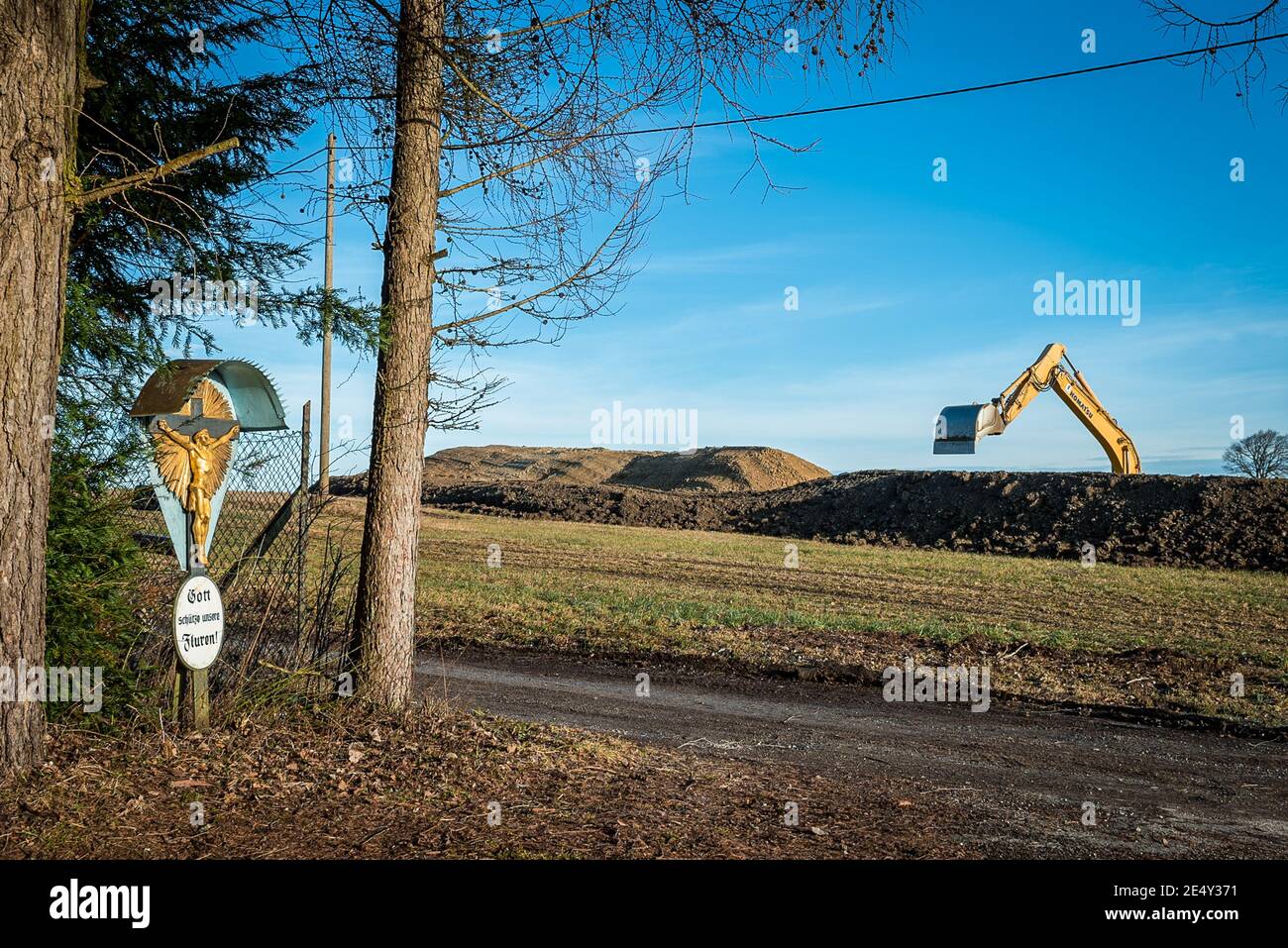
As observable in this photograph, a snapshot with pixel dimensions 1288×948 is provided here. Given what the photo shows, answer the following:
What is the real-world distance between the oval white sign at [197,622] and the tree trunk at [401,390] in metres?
1.08

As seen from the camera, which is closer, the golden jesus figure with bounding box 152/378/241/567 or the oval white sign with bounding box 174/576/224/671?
the oval white sign with bounding box 174/576/224/671

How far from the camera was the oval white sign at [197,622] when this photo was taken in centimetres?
583

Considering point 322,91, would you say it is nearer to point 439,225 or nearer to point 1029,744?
point 439,225

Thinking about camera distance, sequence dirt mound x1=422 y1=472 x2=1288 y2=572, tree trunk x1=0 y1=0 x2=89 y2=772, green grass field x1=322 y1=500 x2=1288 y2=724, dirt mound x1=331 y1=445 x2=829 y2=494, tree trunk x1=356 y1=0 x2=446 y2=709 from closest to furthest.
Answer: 1. tree trunk x1=0 y1=0 x2=89 y2=772
2. tree trunk x1=356 y1=0 x2=446 y2=709
3. green grass field x1=322 y1=500 x2=1288 y2=724
4. dirt mound x1=422 y1=472 x2=1288 y2=572
5. dirt mound x1=331 y1=445 x2=829 y2=494

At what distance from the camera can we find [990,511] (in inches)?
1464

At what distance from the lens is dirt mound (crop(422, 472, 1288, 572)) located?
30.9 metres

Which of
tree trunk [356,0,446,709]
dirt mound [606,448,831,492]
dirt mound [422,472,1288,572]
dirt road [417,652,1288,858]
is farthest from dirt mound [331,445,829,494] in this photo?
tree trunk [356,0,446,709]

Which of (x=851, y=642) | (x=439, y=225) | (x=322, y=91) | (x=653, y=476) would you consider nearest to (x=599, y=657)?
(x=851, y=642)

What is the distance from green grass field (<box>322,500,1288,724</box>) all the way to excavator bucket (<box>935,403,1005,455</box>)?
3194mm

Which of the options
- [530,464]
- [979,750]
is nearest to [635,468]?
[530,464]

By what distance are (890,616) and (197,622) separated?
38.4 feet

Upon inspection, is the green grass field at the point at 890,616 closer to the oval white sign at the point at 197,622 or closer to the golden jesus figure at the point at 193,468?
the golden jesus figure at the point at 193,468

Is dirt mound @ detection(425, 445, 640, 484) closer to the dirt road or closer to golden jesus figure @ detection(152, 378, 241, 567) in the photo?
the dirt road
